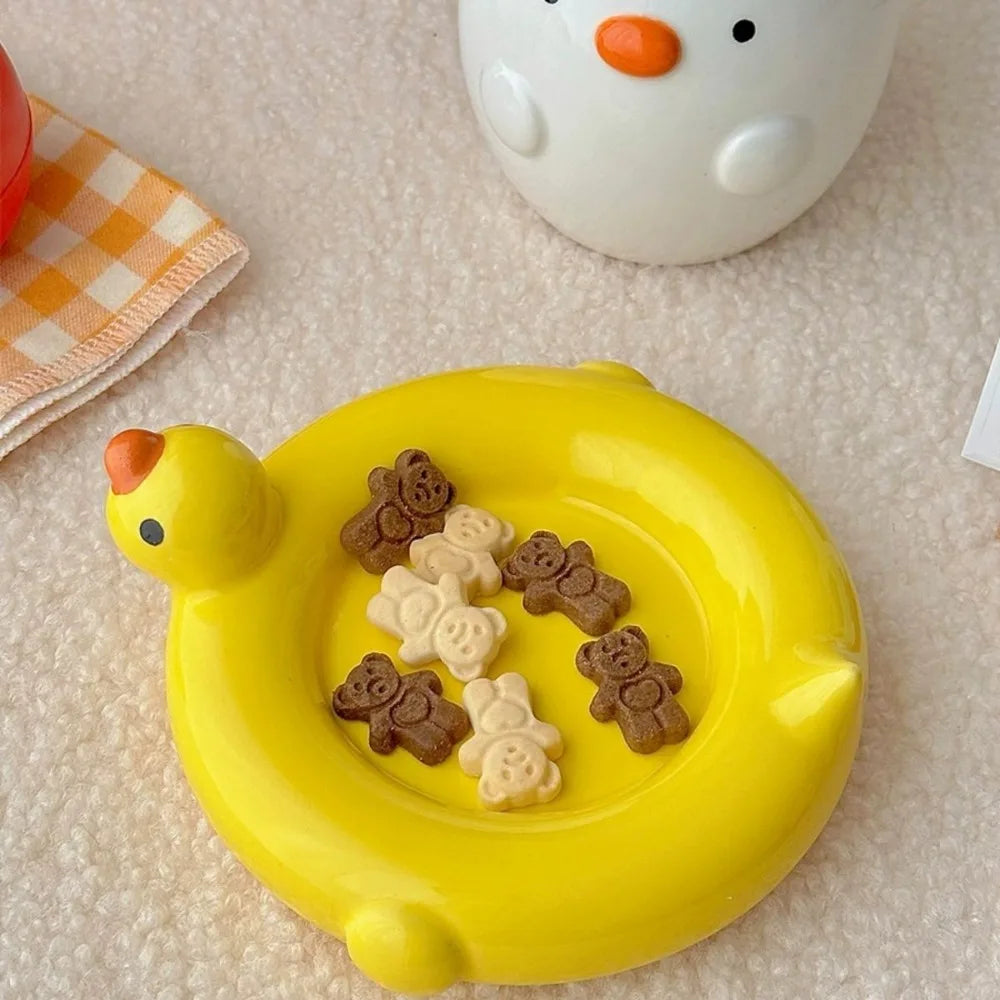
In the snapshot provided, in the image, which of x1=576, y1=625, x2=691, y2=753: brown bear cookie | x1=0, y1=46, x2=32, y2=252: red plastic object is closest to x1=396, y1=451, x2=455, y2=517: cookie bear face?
x1=576, y1=625, x2=691, y2=753: brown bear cookie

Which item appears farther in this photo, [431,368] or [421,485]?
[431,368]

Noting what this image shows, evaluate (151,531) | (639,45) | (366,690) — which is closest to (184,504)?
(151,531)

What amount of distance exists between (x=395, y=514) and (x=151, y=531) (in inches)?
4.8

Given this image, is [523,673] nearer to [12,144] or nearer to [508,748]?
[508,748]

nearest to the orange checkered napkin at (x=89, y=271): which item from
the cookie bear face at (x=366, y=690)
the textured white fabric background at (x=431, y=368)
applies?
the textured white fabric background at (x=431, y=368)

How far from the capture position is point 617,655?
64 cm

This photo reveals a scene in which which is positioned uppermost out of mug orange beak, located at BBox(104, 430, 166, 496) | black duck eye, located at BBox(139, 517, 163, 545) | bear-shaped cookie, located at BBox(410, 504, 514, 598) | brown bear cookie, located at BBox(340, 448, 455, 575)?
mug orange beak, located at BBox(104, 430, 166, 496)

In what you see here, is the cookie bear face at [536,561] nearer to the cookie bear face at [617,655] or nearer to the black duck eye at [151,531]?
the cookie bear face at [617,655]

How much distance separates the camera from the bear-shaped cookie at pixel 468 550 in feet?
2.22

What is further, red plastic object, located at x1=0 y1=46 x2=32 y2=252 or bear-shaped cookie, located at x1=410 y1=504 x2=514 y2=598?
red plastic object, located at x1=0 y1=46 x2=32 y2=252

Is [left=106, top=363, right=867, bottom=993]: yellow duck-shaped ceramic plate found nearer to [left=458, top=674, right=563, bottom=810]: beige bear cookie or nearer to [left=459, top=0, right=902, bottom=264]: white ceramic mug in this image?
[left=458, top=674, right=563, bottom=810]: beige bear cookie

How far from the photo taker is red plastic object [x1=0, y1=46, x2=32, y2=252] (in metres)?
0.81

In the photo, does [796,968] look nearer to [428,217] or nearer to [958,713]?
[958,713]

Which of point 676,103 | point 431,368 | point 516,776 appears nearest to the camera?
point 516,776
